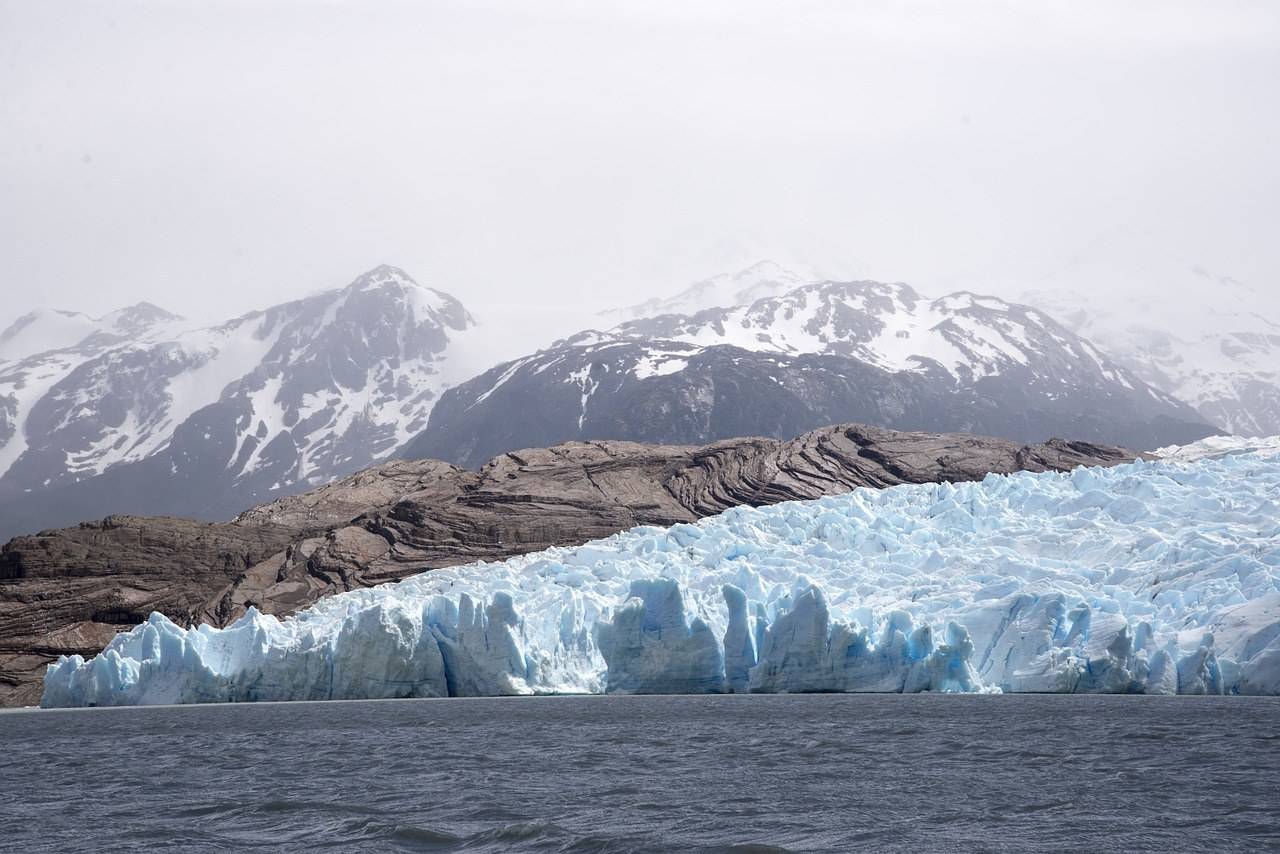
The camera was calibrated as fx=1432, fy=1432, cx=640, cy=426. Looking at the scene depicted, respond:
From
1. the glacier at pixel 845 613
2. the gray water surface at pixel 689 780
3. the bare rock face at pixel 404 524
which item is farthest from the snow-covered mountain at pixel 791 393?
the gray water surface at pixel 689 780

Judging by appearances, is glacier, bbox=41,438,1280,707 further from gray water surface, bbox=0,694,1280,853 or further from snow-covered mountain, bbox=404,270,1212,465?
snow-covered mountain, bbox=404,270,1212,465

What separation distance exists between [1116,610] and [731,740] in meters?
16.4

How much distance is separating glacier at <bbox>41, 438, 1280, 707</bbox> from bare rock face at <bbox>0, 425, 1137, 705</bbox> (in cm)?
1299

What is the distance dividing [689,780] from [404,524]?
58.1m

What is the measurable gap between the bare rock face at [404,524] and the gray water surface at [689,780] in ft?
107

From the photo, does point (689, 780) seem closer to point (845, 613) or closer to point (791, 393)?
point (845, 613)

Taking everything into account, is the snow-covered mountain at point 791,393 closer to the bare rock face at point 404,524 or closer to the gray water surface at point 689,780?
the bare rock face at point 404,524

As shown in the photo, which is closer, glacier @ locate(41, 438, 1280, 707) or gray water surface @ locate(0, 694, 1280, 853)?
gray water surface @ locate(0, 694, 1280, 853)

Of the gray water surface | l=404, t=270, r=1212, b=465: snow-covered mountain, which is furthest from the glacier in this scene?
l=404, t=270, r=1212, b=465: snow-covered mountain

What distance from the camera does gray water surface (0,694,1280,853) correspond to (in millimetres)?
21328

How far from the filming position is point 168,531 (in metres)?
86.7

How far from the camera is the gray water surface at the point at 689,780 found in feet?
70.0

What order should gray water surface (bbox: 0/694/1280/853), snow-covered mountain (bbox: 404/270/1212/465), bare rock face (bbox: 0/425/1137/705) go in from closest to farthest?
gray water surface (bbox: 0/694/1280/853) → bare rock face (bbox: 0/425/1137/705) → snow-covered mountain (bbox: 404/270/1212/465)

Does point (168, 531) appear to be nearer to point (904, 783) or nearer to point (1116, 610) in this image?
point (1116, 610)
